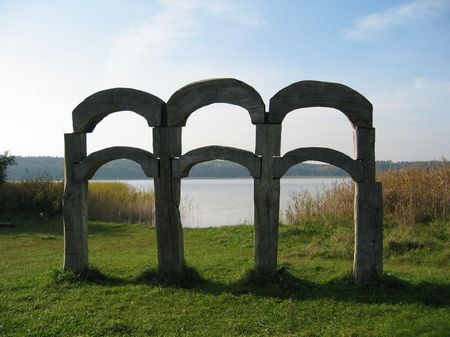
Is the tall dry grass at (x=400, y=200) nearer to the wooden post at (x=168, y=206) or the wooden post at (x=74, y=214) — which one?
the wooden post at (x=168, y=206)

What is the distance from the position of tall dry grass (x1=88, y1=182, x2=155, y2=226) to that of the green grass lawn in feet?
26.9

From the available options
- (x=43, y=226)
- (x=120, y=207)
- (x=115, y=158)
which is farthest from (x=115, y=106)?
(x=120, y=207)

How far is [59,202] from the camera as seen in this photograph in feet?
59.4

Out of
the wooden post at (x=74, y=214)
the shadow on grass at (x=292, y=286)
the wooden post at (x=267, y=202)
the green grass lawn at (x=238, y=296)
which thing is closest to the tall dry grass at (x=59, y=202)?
the green grass lawn at (x=238, y=296)

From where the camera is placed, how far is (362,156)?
7191mm

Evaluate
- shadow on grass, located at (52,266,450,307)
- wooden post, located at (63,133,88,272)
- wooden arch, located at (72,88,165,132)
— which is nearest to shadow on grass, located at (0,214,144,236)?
wooden post, located at (63,133,88,272)

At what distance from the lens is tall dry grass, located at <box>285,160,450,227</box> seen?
38.5 feet

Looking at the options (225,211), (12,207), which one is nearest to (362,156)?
(12,207)

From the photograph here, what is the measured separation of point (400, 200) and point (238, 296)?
703 cm

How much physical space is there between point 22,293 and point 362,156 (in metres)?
5.43

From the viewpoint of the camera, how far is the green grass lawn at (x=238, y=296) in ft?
18.8

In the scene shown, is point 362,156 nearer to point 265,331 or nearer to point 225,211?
point 265,331

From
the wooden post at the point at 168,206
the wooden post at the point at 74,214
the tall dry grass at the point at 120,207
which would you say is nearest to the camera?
the wooden post at the point at 168,206

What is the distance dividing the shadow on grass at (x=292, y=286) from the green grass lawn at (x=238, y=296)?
1cm
